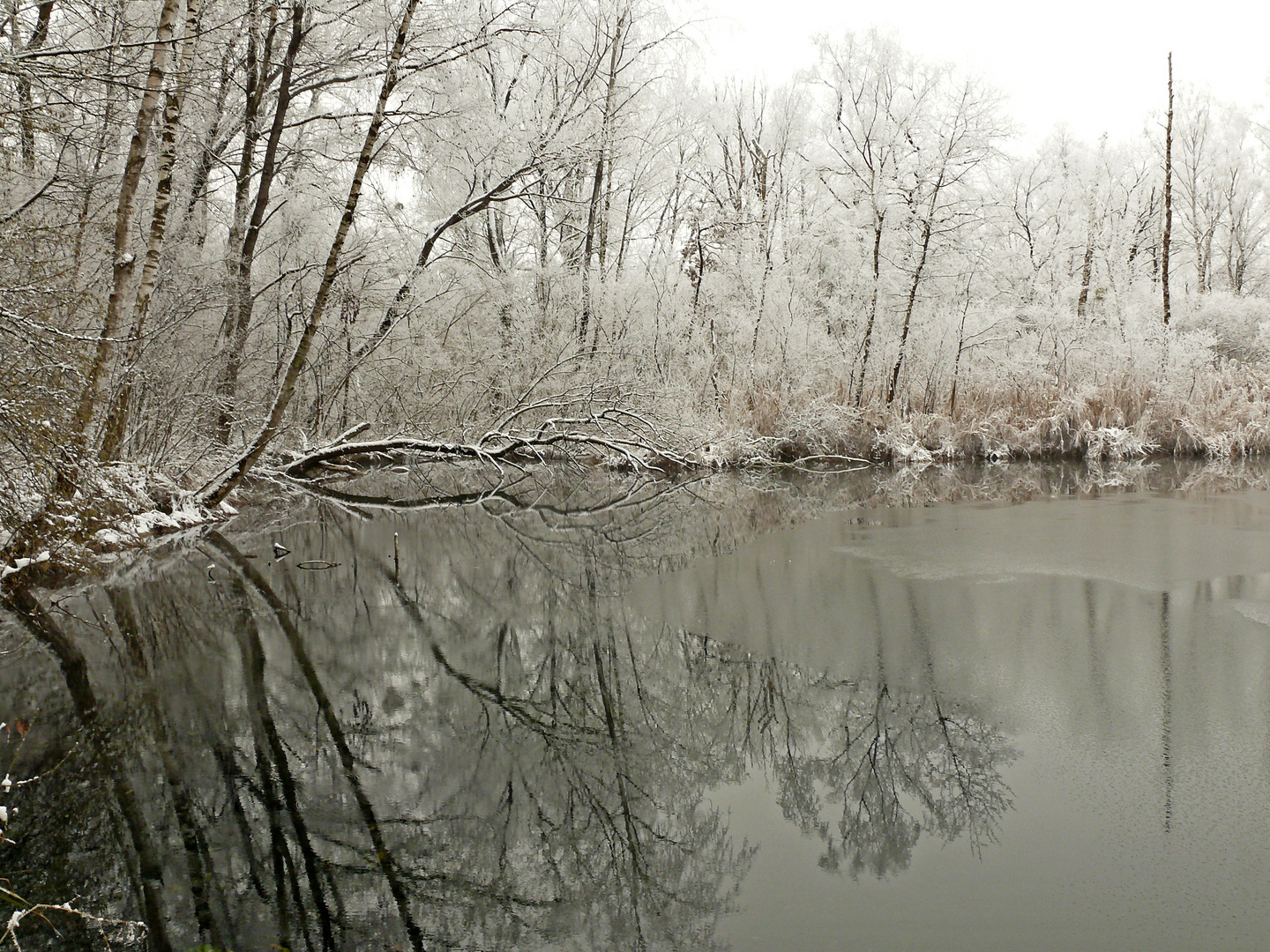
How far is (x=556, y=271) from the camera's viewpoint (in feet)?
67.3

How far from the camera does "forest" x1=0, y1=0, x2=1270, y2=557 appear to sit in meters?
10.7

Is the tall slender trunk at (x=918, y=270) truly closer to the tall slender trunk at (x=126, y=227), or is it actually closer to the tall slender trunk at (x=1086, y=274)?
the tall slender trunk at (x=1086, y=274)

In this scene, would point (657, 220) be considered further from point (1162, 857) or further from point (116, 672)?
point (1162, 857)

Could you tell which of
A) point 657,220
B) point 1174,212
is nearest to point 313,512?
point 657,220

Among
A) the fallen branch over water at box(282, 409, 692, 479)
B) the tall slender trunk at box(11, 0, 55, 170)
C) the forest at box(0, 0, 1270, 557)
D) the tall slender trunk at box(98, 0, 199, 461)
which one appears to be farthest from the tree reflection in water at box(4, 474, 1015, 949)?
the fallen branch over water at box(282, 409, 692, 479)

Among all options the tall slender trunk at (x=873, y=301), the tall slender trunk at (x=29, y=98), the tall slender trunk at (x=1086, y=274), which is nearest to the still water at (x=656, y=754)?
the tall slender trunk at (x=29, y=98)

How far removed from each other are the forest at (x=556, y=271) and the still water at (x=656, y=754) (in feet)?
6.32

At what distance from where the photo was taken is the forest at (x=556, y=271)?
10.7 meters

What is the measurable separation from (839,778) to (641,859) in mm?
1125

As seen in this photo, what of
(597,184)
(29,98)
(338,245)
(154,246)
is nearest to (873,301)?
(597,184)

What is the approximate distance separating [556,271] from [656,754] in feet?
56.6

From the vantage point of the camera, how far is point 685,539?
1041cm

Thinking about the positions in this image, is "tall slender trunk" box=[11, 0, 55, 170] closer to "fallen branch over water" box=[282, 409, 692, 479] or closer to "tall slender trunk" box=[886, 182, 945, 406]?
"fallen branch over water" box=[282, 409, 692, 479]

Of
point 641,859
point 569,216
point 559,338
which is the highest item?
point 569,216
